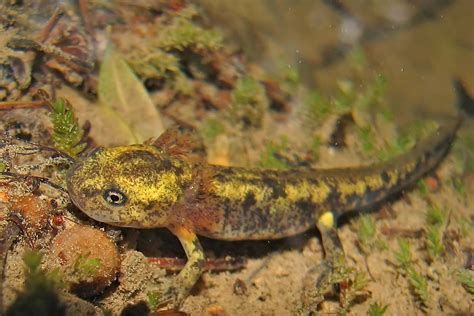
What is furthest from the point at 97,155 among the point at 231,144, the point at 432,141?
the point at 432,141

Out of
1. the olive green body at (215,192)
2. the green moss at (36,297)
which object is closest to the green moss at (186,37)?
the olive green body at (215,192)

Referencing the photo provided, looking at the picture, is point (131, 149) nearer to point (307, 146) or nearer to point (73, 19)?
point (73, 19)

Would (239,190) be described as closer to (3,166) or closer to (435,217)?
(3,166)

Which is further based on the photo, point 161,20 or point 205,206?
point 161,20

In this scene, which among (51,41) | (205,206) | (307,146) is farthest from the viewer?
(307,146)

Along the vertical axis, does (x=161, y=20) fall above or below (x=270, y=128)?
above

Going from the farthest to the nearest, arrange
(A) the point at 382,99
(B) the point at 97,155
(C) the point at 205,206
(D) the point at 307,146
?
(A) the point at 382,99 → (D) the point at 307,146 → (C) the point at 205,206 → (B) the point at 97,155

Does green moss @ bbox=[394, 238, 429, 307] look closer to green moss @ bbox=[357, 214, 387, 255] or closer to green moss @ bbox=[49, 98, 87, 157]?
green moss @ bbox=[357, 214, 387, 255]
